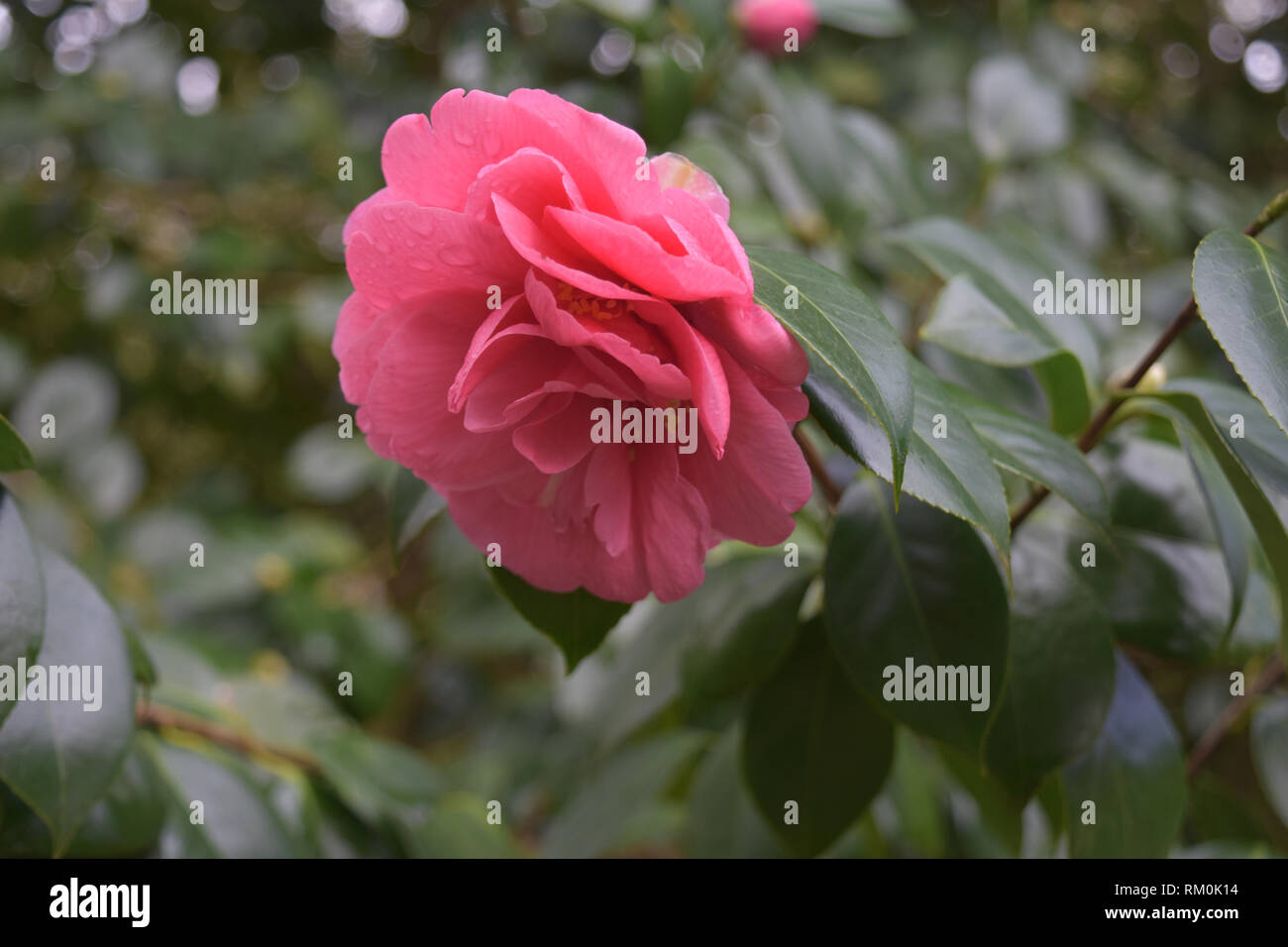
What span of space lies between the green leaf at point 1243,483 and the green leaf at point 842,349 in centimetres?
21

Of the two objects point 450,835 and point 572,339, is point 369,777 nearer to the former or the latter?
point 450,835

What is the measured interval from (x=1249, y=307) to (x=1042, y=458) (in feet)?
0.40

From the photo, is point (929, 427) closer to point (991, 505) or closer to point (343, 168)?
point (991, 505)

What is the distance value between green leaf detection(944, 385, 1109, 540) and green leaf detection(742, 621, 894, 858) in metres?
0.24

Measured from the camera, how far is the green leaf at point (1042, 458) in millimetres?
512

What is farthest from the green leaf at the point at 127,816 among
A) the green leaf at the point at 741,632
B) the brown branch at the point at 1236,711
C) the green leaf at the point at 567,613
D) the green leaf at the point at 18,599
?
the brown branch at the point at 1236,711

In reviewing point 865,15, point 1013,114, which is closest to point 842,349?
point 865,15

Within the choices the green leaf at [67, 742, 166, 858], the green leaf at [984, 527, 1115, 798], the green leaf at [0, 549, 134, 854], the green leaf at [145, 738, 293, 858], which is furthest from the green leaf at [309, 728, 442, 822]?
the green leaf at [984, 527, 1115, 798]

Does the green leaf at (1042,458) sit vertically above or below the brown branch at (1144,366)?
below

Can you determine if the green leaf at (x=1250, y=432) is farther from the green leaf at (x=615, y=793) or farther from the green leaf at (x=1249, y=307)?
the green leaf at (x=615, y=793)

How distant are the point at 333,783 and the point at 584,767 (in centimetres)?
37
